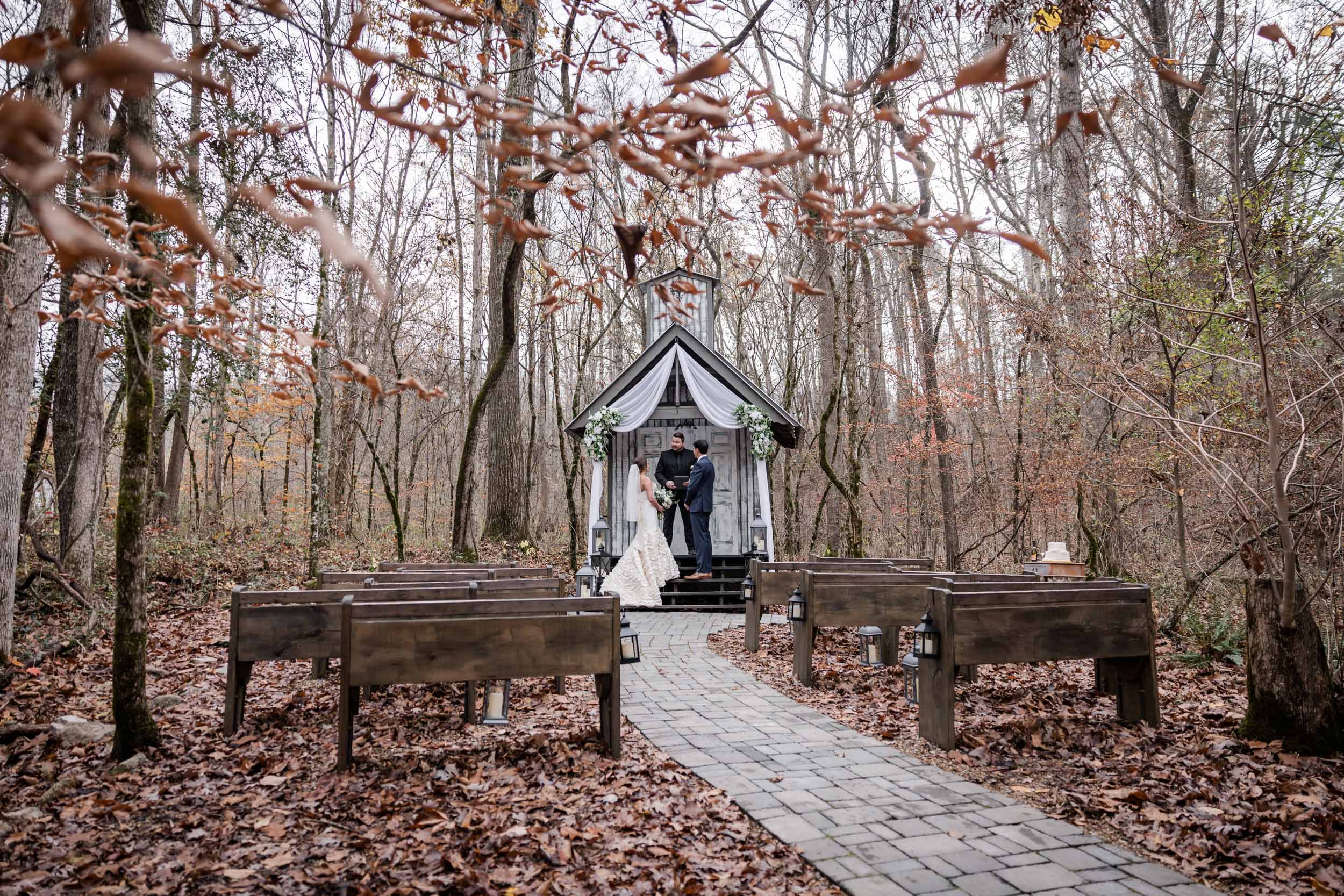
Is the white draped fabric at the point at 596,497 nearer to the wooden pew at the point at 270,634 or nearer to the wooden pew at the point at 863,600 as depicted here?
the wooden pew at the point at 863,600

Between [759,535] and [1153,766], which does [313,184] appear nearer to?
[1153,766]

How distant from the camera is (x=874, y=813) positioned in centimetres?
373

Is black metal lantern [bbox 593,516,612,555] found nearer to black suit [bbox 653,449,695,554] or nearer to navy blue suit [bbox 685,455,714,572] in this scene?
black suit [bbox 653,449,695,554]

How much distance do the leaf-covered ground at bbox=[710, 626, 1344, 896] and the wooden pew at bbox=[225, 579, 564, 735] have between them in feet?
10.8

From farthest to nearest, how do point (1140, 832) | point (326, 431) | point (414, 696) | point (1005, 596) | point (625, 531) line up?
point (326, 431)
point (625, 531)
point (414, 696)
point (1005, 596)
point (1140, 832)

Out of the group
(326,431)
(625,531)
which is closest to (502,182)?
(625,531)

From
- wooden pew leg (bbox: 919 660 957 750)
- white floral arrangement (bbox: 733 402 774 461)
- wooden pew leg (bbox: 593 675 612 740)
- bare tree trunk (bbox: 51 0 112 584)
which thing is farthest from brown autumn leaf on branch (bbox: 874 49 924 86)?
white floral arrangement (bbox: 733 402 774 461)

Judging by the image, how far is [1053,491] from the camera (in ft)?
39.7

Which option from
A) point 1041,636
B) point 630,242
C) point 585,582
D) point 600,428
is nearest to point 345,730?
point 630,242

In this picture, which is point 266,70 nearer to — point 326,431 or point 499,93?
point 326,431

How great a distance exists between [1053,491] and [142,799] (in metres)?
12.1

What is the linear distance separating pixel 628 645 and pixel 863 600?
2252 mm

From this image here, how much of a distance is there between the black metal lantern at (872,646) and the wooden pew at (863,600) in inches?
20.0

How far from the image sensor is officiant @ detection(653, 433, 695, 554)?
12320 mm
